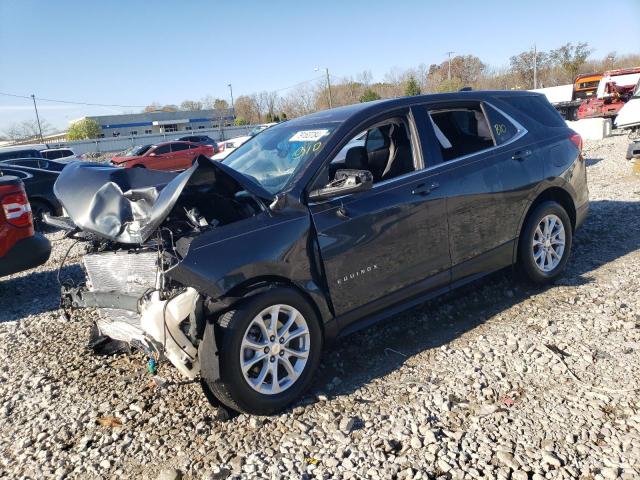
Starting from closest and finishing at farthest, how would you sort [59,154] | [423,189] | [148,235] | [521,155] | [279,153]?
1. [148,235]
2. [423,189]
3. [279,153]
4. [521,155]
5. [59,154]

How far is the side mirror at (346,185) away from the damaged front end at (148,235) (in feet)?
1.35

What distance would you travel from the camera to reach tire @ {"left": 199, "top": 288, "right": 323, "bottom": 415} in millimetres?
3057

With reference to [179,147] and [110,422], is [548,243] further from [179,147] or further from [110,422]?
[179,147]

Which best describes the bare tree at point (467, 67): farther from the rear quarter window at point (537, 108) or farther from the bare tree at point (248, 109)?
the rear quarter window at point (537, 108)

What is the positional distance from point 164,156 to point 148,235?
24050 millimetres

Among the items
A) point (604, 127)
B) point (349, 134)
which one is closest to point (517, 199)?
point (349, 134)

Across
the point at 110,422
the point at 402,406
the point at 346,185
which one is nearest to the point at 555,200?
the point at 346,185

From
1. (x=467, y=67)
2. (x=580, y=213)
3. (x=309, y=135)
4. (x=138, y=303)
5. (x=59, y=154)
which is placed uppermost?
(x=467, y=67)

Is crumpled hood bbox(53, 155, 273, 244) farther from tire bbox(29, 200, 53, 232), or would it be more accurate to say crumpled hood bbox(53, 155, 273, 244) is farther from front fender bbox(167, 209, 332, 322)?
tire bbox(29, 200, 53, 232)

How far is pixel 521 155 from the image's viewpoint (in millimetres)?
4707

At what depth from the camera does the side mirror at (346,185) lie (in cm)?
342

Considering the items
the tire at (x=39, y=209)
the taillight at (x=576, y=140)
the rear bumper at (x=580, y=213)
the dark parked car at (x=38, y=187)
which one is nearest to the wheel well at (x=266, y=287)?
the rear bumper at (x=580, y=213)

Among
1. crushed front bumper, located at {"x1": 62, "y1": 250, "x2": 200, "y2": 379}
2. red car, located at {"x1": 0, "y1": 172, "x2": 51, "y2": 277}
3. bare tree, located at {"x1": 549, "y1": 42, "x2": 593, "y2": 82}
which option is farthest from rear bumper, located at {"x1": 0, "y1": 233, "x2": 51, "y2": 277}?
bare tree, located at {"x1": 549, "y1": 42, "x2": 593, "y2": 82}

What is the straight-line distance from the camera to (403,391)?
3.39 metres
